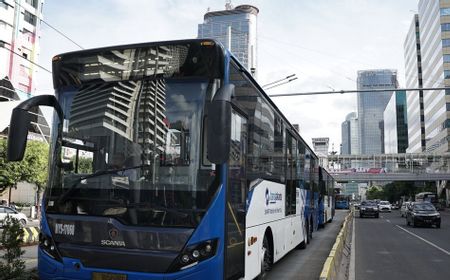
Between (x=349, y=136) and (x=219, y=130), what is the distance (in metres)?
154

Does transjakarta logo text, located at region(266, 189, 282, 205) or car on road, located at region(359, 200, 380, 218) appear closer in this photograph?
transjakarta logo text, located at region(266, 189, 282, 205)

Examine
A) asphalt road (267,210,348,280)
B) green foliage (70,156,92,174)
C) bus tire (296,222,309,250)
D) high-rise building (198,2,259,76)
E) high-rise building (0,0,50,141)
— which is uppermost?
high-rise building (0,0,50,141)

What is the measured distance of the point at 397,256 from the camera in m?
13.6

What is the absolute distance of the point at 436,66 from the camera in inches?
3836

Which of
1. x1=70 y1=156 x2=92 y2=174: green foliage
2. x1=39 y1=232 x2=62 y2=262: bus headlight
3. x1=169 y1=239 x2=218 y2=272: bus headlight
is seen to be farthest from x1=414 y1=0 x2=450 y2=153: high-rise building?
x1=39 y1=232 x2=62 y2=262: bus headlight

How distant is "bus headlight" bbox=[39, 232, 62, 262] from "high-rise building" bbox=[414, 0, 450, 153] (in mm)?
95258

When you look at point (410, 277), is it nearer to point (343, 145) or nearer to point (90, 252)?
point (90, 252)

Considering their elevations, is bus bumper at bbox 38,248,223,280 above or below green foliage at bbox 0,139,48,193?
below

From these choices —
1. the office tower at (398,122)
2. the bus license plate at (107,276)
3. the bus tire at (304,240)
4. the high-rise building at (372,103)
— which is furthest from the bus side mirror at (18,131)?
the office tower at (398,122)

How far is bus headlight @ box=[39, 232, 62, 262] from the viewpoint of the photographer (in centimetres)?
585

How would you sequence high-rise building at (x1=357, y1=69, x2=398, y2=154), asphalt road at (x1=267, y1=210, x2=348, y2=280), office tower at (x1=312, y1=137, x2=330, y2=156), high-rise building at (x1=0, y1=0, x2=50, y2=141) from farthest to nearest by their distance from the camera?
office tower at (x1=312, y1=137, x2=330, y2=156) → high-rise building at (x1=0, y1=0, x2=50, y2=141) → high-rise building at (x1=357, y1=69, x2=398, y2=154) → asphalt road at (x1=267, y1=210, x2=348, y2=280)

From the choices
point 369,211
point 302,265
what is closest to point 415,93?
point 369,211

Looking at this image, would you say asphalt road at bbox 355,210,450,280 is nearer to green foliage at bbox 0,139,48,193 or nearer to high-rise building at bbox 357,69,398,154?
high-rise building at bbox 357,69,398,154

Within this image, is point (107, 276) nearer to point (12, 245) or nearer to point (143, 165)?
point (143, 165)
